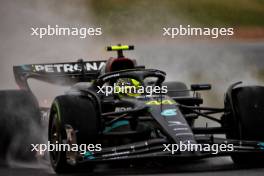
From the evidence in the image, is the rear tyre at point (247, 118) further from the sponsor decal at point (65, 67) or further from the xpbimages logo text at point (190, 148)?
the sponsor decal at point (65, 67)

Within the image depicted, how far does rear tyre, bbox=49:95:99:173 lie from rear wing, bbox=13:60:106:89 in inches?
113

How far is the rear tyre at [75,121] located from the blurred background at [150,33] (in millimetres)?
7832

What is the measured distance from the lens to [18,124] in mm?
13281

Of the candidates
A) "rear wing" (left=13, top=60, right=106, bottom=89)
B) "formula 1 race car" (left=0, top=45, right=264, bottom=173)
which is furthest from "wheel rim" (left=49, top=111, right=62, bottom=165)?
"rear wing" (left=13, top=60, right=106, bottom=89)

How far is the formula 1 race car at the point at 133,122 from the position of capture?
37.3 feet

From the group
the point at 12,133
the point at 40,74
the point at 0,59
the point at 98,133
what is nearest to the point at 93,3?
the point at 0,59

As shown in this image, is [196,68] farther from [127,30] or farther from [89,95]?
[89,95]

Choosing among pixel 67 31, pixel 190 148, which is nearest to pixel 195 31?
pixel 67 31

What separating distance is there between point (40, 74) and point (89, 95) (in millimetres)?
3020

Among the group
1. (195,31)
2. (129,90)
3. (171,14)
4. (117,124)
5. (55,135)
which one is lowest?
(55,135)

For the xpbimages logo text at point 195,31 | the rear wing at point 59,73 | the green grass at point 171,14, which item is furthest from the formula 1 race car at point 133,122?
the xpbimages logo text at point 195,31

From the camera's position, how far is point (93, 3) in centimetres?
2070

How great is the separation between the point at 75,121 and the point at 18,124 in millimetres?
1726

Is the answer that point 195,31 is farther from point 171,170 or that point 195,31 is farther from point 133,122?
point 171,170
